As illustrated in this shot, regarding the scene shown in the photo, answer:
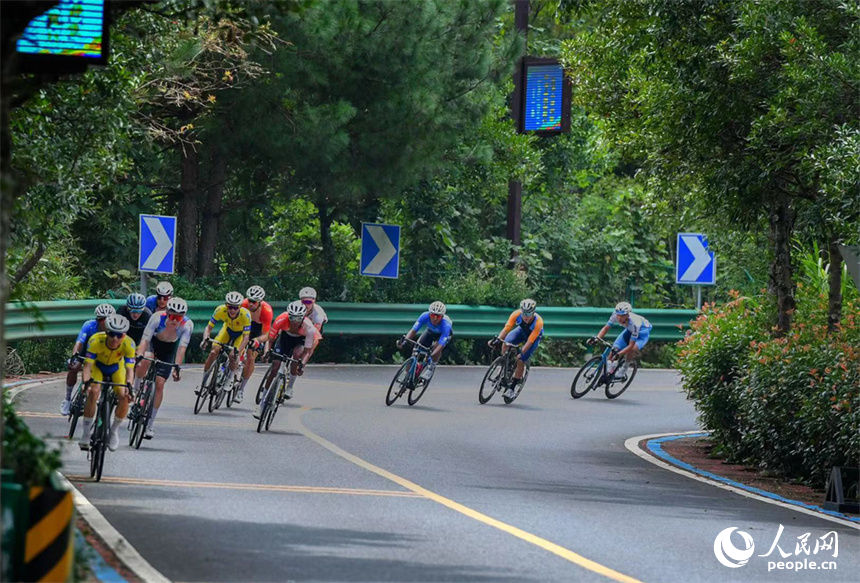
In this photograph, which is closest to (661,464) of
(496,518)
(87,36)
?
(496,518)

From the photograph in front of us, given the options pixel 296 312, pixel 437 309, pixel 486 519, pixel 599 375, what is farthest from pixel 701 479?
pixel 599 375

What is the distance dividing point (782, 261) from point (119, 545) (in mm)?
11358

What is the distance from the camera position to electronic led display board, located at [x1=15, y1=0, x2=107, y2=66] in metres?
9.28

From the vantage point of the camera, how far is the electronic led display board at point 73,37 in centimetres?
928

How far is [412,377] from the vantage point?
22.5 metres

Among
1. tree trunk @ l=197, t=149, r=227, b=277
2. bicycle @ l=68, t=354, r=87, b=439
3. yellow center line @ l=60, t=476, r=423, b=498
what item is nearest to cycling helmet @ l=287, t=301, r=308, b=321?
bicycle @ l=68, t=354, r=87, b=439

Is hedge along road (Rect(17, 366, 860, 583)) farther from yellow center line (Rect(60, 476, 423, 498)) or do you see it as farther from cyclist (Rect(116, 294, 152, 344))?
cyclist (Rect(116, 294, 152, 344))

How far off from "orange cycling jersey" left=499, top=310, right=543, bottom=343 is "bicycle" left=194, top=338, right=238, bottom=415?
17.3ft

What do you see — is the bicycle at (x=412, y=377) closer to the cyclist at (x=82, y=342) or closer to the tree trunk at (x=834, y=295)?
the cyclist at (x=82, y=342)

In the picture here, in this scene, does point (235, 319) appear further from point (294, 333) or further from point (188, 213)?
point (188, 213)

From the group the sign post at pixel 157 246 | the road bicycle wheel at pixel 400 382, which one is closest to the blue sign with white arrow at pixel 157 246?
the sign post at pixel 157 246

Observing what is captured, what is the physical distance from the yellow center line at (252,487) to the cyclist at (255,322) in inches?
276

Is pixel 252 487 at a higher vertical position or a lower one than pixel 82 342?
lower

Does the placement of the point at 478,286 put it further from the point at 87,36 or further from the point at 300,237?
the point at 87,36
